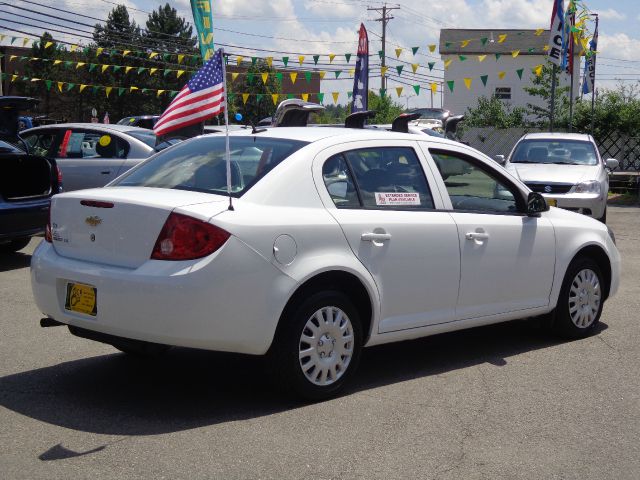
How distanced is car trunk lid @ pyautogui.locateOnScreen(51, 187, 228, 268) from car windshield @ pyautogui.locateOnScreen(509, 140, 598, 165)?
37.7 ft

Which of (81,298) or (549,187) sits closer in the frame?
(81,298)

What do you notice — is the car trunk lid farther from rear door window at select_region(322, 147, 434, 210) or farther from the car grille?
the car grille

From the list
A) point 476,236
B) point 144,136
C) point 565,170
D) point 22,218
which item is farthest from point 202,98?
point 565,170

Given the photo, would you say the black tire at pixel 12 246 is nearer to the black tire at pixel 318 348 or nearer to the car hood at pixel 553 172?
the black tire at pixel 318 348

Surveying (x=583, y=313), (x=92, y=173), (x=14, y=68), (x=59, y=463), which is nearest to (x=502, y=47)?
(x=14, y=68)

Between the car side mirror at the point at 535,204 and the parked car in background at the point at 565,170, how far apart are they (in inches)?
289

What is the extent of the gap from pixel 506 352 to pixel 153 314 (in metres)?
3.01

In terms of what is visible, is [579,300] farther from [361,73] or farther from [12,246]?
[361,73]

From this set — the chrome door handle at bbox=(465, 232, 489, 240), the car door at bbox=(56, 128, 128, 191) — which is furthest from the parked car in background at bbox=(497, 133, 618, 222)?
the chrome door handle at bbox=(465, 232, 489, 240)

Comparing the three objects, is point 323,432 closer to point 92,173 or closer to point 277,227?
point 277,227

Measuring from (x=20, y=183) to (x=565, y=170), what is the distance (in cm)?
871

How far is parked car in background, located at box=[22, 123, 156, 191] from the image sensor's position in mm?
12867

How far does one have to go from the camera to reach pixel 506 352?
664 centimetres

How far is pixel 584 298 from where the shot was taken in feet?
23.0
